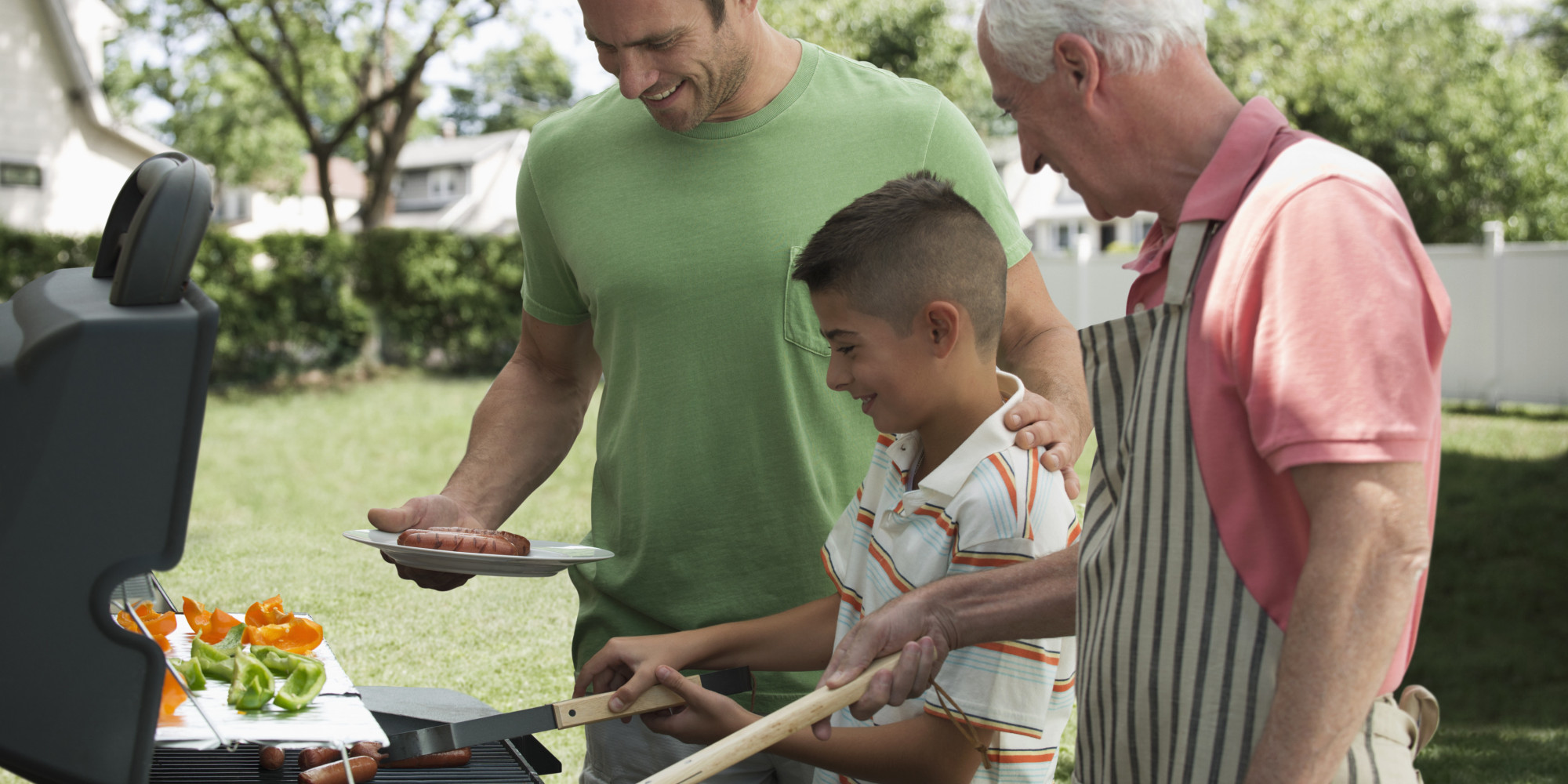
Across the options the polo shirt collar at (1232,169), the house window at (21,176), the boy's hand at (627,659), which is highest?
the polo shirt collar at (1232,169)

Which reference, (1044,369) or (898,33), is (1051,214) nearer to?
(898,33)

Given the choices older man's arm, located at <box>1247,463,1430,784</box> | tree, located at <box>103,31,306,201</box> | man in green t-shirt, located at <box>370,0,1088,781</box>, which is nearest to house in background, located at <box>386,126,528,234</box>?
tree, located at <box>103,31,306,201</box>

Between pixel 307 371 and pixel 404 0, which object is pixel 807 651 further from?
pixel 404 0

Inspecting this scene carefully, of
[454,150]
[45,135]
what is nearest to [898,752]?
[45,135]

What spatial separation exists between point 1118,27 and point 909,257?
0.52 m

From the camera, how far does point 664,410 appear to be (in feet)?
6.61

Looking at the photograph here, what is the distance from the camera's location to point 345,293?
1377 cm

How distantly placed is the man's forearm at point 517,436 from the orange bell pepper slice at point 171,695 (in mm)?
690

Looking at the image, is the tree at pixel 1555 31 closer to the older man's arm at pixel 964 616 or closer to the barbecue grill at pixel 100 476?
the older man's arm at pixel 964 616

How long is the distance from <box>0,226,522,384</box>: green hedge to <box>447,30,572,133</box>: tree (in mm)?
6098

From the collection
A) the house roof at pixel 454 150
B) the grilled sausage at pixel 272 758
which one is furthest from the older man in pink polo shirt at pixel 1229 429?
the house roof at pixel 454 150

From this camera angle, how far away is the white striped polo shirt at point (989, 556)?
5.26ft

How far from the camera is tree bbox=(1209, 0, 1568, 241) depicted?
1978cm

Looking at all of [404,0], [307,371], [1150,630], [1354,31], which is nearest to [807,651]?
[1150,630]
